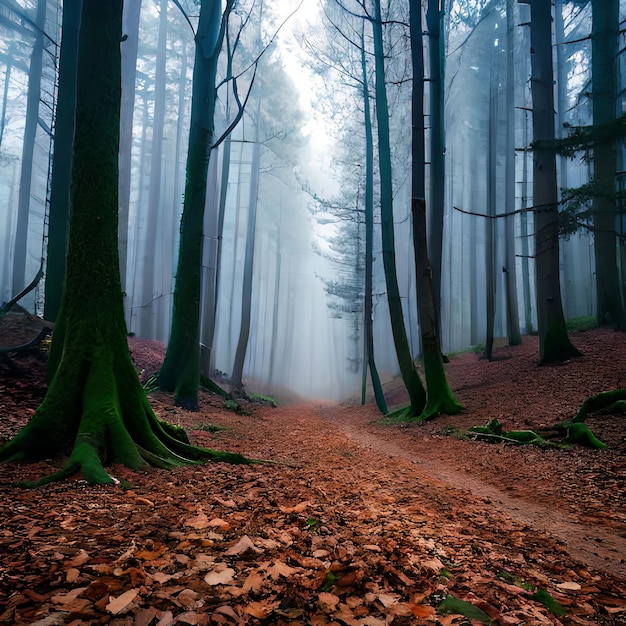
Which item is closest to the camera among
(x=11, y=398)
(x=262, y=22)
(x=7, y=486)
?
(x=7, y=486)

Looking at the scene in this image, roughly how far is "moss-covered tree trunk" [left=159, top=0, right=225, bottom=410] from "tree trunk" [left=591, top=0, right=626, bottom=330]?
9.76 meters

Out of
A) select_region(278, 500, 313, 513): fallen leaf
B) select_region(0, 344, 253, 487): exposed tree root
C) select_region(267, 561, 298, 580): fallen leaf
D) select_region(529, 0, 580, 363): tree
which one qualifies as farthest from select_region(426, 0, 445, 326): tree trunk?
select_region(267, 561, 298, 580): fallen leaf

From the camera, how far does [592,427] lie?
18.4 ft

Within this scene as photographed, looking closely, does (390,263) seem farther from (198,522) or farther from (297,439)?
(198,522)

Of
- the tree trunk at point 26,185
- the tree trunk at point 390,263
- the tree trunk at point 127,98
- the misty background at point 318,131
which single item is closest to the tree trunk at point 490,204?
the misty background at point 318,131

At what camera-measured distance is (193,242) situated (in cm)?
910

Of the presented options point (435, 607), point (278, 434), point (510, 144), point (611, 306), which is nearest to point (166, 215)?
point (510, 144)

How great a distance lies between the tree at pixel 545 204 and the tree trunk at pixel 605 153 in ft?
6.13

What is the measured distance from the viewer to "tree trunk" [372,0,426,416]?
9609 mm

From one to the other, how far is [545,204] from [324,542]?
31.8ft

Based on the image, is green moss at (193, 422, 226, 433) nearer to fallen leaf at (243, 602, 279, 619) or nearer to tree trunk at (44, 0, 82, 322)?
tree trunk at (44, 0, 82, 322)

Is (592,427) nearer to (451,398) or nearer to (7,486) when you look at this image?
(451,398)

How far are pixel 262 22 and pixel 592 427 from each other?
58.0ft

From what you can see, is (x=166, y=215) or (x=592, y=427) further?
(x=166, y=215)
